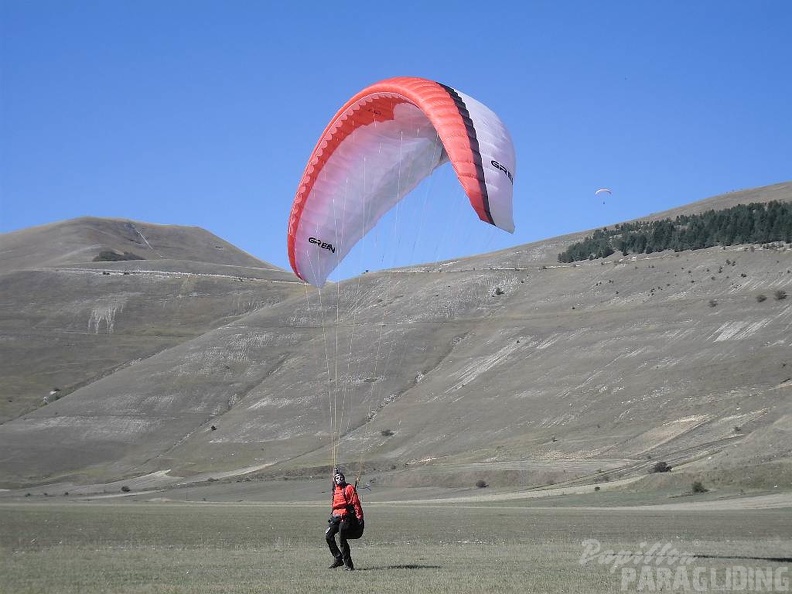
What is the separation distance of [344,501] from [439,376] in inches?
2244

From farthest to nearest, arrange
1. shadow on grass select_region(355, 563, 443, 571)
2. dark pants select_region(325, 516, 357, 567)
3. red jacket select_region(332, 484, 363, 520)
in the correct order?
red jacket select_region(332, 484, 363, 520), shadow on grass select_region(355, 563, 443, 571), dark pants select_region(325, 516, 357, 567)

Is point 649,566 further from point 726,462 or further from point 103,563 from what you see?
point 726,462

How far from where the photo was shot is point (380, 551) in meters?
15.9

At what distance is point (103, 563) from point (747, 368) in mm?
48133

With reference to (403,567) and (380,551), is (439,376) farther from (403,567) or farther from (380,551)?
(403,567)

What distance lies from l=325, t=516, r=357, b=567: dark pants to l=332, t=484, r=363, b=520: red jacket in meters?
0.11

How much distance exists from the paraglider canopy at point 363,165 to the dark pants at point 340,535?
27.6 feet

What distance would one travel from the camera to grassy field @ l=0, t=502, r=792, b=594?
37.1ft

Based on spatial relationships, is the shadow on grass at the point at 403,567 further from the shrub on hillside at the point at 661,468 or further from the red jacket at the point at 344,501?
the shrub on hillside at the point at 661,468

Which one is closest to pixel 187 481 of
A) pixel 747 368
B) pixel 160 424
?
pixel 160 424

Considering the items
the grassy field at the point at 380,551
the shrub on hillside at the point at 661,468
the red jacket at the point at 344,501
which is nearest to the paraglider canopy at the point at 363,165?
the grassy field at the point at 380,551

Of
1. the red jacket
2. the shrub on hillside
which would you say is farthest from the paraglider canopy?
the shrub on hillside

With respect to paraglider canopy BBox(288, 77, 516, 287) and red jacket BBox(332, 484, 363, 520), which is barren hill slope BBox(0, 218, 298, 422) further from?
red jacket BBox(332, 484, 363, 520)

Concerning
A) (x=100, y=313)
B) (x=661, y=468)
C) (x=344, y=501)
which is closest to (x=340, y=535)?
(x=344, y=501)
